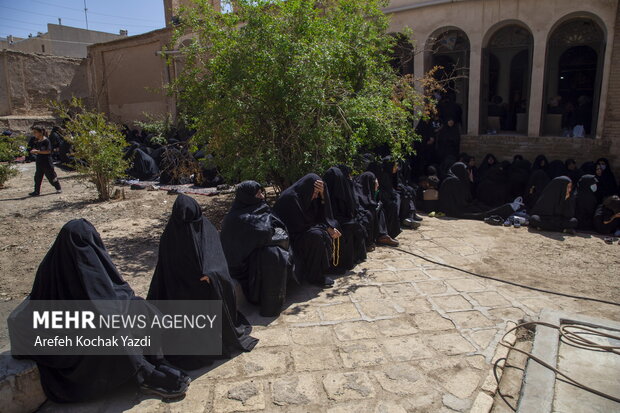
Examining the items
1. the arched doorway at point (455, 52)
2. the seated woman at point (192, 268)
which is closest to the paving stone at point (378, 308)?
the seated woman at point (192, 268)

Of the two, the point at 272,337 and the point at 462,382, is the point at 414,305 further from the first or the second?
the point at 272,337

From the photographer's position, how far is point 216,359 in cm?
376

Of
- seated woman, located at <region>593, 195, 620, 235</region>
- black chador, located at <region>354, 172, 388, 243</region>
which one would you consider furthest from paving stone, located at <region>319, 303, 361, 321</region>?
seated woman, located at <region>593, 195, 620, 235</region>

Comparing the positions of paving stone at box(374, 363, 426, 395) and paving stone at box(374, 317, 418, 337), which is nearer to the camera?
paving stone at box(374, 363, 426, 395)

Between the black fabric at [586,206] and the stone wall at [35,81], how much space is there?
56.9 ft

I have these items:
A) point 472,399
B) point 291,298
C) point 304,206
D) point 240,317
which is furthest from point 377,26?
point 472,399

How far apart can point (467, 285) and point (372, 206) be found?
5.93 feet

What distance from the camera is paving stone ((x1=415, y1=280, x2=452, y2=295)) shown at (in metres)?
5.06

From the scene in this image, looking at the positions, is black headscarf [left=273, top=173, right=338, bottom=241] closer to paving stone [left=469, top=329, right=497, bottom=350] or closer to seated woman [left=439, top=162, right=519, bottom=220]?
paving stone [left=469, top=329, right=497, bottom=350]

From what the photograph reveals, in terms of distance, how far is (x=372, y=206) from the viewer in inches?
258

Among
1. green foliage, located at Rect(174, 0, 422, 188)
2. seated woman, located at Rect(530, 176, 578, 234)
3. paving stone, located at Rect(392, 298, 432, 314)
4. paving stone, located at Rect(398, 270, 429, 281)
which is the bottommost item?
paving stone, located at Rect(392, 298, 432, 314)

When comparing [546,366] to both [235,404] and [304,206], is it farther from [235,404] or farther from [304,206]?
[304,206]

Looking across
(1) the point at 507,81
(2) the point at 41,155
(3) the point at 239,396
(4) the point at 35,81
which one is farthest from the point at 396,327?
(4) the point at 35,81

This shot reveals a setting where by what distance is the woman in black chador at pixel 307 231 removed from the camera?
16.9 ft
